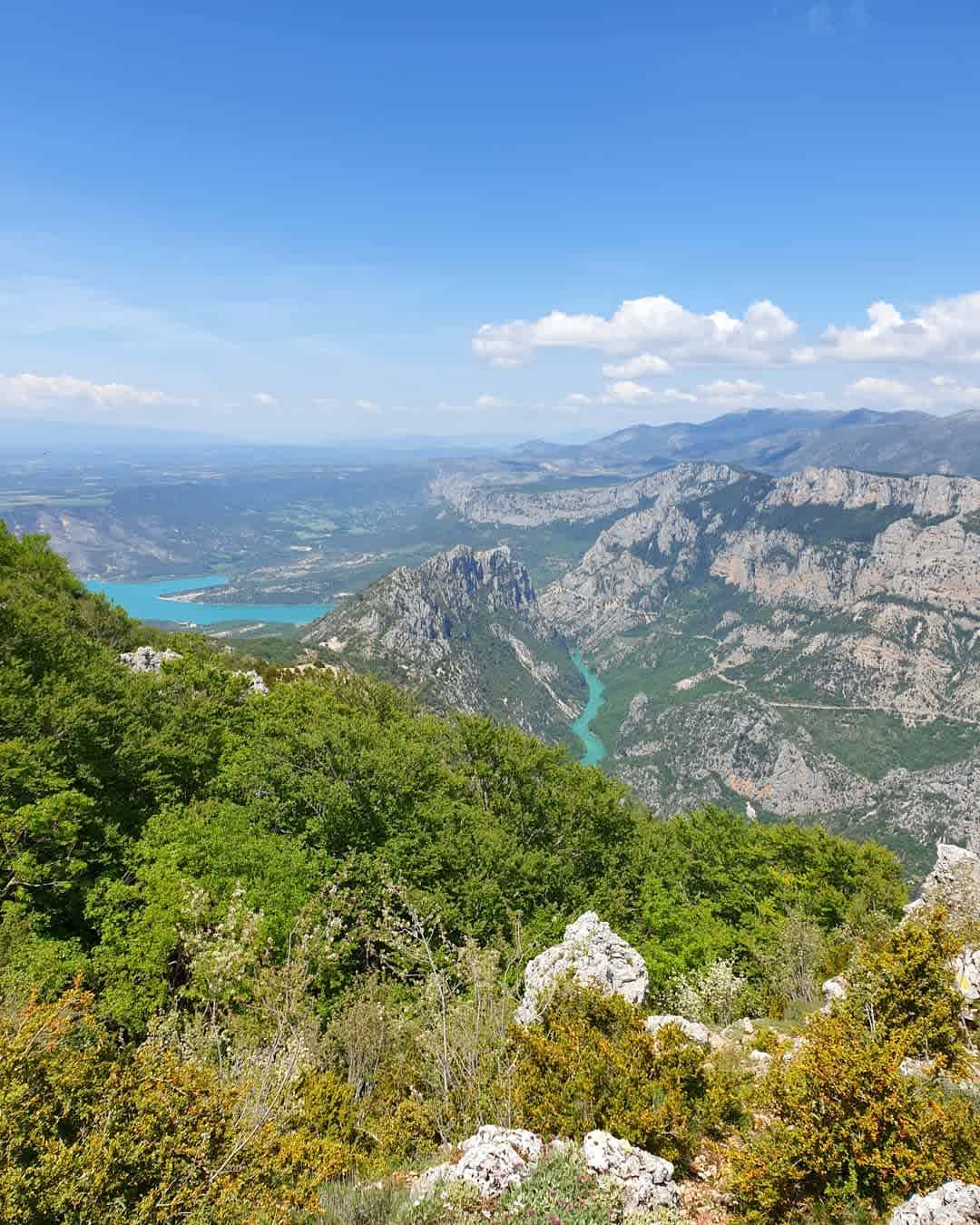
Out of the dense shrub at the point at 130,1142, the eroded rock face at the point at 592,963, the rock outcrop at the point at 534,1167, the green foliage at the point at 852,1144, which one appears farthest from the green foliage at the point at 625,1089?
the eroded rock face at the point at 592,963

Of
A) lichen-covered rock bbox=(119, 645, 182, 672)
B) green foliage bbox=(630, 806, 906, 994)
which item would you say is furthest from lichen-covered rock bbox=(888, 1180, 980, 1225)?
lichen-covered rock bbox=(119, 645, 182, 672)

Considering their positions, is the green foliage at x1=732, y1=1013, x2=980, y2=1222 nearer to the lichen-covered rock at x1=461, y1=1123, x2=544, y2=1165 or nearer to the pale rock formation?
the lichen-covered rock at x1=461, y1=1123, x2=544, y2=1165

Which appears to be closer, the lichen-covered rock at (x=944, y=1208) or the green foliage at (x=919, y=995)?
the lichen-covered rock at (x=944, y=1208)

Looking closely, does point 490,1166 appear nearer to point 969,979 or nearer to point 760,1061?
point 760,1061

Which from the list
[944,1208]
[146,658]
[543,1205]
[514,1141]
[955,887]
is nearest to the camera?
[944,1208]

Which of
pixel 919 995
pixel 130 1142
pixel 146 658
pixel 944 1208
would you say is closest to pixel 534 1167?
pixel 944 1208

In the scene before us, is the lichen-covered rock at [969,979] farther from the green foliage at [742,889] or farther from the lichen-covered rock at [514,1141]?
the lichen-covered rock at [514,1141]
